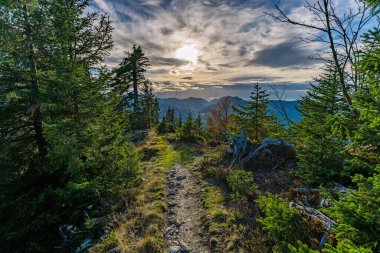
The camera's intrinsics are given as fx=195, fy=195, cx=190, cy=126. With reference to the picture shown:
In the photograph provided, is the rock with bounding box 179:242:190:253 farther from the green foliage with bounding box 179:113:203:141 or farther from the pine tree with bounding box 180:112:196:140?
the pine tree with bounding box 180:112:196:140

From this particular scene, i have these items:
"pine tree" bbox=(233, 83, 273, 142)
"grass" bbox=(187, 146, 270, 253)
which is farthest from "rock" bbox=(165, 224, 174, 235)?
"pine tree" bbox=(233, 83, 273, 142)

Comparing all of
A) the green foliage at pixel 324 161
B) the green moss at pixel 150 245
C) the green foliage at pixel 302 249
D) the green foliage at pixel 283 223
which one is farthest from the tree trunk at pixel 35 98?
the green foliage at pixel 324 161

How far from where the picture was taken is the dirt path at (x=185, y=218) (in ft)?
22.8

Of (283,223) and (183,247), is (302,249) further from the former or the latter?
(183,247)

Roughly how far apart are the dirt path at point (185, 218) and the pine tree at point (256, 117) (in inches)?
302

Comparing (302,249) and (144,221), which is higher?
(302,249)

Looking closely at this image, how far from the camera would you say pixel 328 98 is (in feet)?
33.8

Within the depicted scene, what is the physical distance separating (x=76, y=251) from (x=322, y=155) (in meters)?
10.3

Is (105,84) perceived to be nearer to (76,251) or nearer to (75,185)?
(75,185)

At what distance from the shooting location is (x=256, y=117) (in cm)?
1722

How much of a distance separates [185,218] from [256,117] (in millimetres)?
11564

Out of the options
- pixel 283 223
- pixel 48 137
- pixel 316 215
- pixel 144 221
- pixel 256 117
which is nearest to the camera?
pixel 283 223

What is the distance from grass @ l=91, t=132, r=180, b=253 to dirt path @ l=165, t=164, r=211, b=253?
38cm

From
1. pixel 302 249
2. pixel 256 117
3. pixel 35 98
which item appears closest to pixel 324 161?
pixel 302 249
